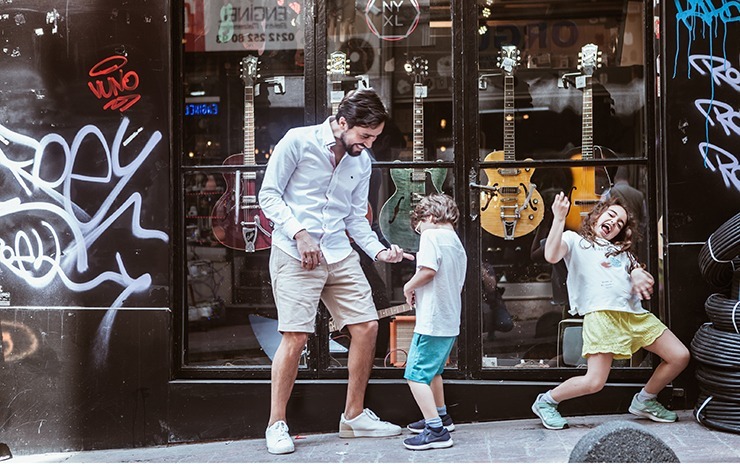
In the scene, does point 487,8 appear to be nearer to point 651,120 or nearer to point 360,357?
point 651,120

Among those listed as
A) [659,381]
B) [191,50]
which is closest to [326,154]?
[191,50]

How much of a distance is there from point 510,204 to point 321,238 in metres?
1.50

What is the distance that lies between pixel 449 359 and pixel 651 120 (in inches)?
82.7

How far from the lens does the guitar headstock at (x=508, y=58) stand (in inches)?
239

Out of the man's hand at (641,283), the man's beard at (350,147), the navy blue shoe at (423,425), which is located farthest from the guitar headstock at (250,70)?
the man's hand at (641,283)

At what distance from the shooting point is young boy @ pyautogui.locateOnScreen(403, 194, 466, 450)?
16.3 ft

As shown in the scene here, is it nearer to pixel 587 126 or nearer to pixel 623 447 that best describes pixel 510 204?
pixel 587 126

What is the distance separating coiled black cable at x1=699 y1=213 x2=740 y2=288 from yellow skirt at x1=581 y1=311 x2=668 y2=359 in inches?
17.4

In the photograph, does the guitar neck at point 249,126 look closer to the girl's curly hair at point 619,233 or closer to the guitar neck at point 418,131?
the guitar neck at point 418,131

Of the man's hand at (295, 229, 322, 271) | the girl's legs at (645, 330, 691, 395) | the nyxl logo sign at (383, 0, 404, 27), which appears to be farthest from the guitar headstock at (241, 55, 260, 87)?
the girl's legs at (645, 330, 691, 395)

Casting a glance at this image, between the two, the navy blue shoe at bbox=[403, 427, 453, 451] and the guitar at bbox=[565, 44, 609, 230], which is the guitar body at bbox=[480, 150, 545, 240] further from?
the navy blue shoe at bbox=[403, 427, 453, 451]

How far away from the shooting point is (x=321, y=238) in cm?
519

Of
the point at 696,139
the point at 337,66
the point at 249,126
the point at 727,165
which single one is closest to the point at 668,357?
the point at 727,165

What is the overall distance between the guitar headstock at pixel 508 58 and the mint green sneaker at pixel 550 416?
2329 millimetres
